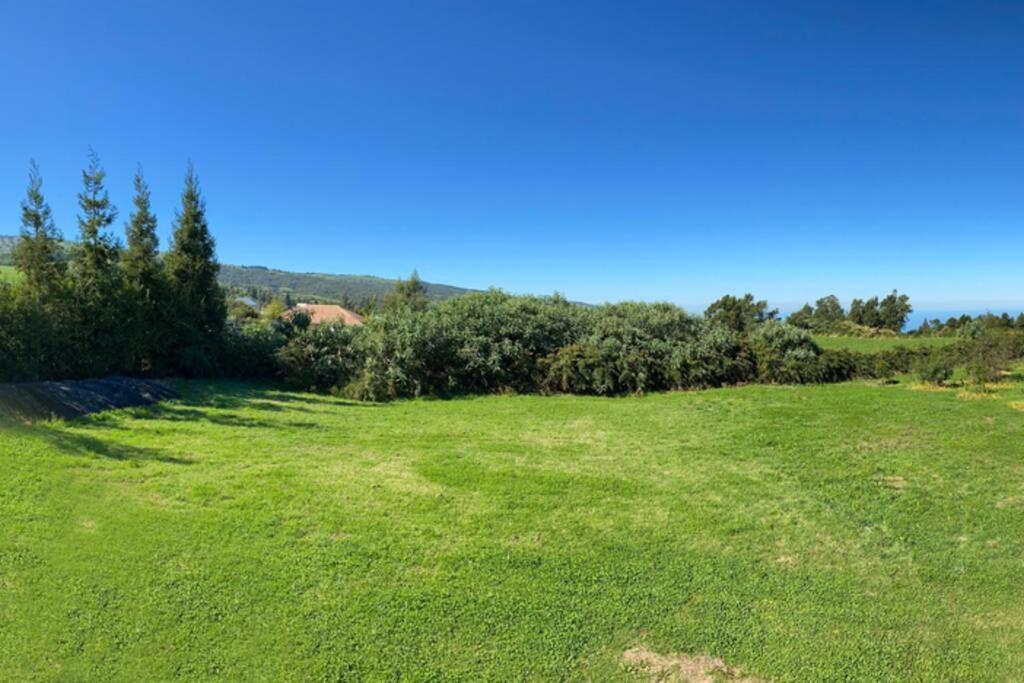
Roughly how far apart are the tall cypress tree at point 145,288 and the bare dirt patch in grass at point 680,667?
12495 mm

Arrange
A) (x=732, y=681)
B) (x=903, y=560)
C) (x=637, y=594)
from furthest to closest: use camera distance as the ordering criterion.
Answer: (x=903, y=560), (x=637, y=594), (x=732, y=681)

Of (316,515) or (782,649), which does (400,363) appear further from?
(782,649)

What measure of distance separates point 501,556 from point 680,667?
5.05 ft

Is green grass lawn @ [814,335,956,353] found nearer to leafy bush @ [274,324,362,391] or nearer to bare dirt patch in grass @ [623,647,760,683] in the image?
leafy bush @ [274,324,362,391]

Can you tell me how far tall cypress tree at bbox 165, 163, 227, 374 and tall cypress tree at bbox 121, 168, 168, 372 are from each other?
37 cm

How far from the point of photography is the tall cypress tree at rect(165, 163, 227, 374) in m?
12.7

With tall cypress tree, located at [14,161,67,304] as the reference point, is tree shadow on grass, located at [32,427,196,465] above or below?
below

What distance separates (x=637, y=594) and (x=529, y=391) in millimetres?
9267

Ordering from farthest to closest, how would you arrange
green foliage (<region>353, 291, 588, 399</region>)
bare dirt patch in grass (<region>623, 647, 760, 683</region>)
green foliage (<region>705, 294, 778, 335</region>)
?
green foliage (<region>705, 294, 778, 335</region>)
green foliage (<region>353, 291, 588, 399</region>)
bare dirt patch in grass (<region>623, 647, 760, 683</region>)

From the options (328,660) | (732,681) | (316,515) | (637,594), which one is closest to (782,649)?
(732,681)

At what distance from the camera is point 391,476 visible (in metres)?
5.87

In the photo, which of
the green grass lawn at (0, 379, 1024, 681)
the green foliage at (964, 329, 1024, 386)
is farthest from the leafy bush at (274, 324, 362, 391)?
the green foliage at (964, 329, 1024, 386)

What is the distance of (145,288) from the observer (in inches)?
472

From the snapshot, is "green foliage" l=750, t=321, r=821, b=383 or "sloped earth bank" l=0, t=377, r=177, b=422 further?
"green foliage" l=750, t=321, r=821, b=383
